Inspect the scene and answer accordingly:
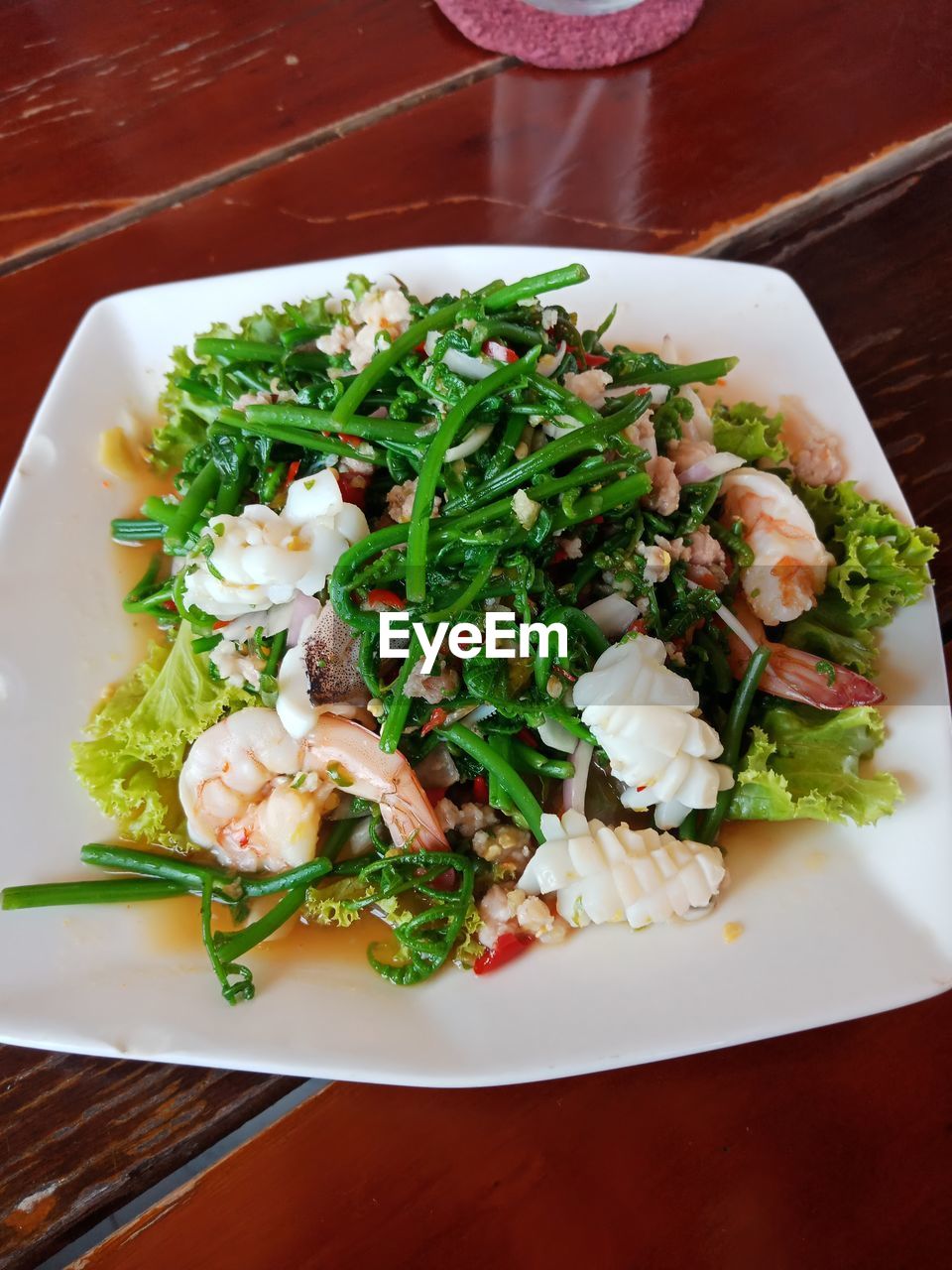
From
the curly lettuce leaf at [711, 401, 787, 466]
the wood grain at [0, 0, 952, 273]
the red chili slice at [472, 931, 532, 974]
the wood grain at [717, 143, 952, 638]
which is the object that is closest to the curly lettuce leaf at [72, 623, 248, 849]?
the red chili slice at [472, 931, 532, 974]

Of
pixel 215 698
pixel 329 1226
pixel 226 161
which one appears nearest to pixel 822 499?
pixel 215 698

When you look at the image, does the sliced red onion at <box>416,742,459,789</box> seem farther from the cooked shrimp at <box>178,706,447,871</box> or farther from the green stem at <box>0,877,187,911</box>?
the green stem at <box>0,877,187,911</box>

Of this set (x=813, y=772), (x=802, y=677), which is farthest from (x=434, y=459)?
(x=813, y=772)

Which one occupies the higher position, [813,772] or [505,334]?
[505,334]

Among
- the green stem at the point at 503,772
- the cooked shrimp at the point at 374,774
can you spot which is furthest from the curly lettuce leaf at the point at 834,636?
the cooked shrimp at the point at 374,774

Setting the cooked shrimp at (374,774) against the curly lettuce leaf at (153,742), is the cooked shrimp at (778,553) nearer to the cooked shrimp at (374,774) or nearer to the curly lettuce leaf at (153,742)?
the cooked shrimp at (374,774)

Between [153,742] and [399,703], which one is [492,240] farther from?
[153,742]

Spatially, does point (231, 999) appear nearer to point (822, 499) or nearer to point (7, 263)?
point (822, 499)
